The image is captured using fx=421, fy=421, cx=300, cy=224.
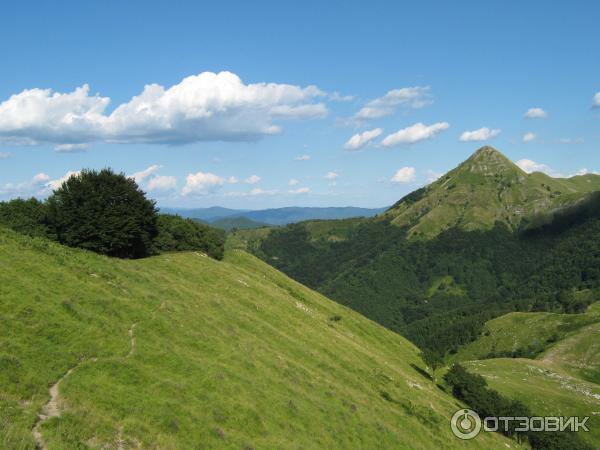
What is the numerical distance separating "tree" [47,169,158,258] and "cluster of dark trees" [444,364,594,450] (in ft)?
212

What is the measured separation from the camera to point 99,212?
58.0 m

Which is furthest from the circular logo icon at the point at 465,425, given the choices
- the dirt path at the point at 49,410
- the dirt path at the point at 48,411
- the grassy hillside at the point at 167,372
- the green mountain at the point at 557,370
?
the dirt path at the point at 48,411

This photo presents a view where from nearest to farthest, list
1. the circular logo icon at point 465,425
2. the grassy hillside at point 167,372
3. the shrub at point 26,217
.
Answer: the grassy hillside at point 167,372, the circular logo icon at point 465,425, the shrub at point 26,217

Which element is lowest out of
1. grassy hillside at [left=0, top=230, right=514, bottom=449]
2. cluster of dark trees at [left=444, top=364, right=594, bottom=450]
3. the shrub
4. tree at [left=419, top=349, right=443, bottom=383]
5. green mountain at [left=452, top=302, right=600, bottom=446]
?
green mountain at [left=452, top=302, right=600, bottom=446]

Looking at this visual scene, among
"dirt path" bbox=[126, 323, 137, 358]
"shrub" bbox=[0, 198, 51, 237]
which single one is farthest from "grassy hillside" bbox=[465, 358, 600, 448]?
"shrub" bbox=[0, 198, 51, 237]

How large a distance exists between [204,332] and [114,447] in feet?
63.3

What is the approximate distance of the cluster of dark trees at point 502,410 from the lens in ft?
242

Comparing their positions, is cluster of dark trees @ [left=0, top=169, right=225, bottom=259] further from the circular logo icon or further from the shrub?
the circular logo icon

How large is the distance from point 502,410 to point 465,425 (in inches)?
845

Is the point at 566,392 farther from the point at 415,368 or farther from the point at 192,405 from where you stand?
the point at 192,405

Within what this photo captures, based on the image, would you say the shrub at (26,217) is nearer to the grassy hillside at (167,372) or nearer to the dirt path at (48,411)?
the grassy hillside at (167,372)

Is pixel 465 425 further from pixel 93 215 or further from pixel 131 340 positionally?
pixel 93 215

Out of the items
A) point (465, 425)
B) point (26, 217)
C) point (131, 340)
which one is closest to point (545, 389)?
point (465, 425)

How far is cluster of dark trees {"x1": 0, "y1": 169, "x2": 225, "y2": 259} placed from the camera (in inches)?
2215
